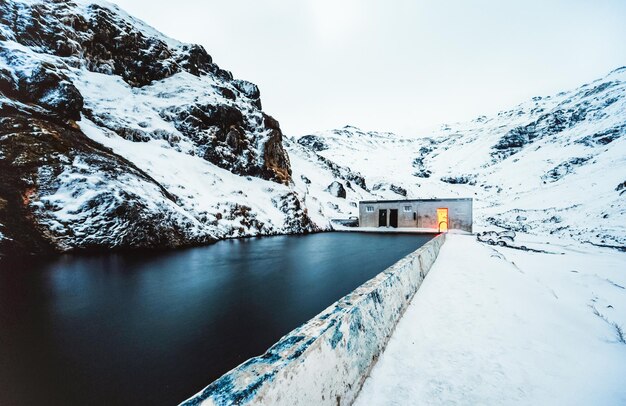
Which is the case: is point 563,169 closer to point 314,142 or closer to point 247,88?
point 247,88

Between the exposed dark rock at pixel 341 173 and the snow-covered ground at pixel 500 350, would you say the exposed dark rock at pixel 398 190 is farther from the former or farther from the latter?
the snow-covered ground at pixel 500 350

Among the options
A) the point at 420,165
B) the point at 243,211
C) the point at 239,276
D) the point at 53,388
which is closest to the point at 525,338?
the point at 53,388

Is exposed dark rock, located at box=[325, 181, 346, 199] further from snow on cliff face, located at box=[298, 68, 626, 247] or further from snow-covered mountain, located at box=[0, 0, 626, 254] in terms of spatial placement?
snow on cliff face, located at box=[298, 68, 626, 247]

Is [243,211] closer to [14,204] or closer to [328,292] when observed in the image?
[14,204]

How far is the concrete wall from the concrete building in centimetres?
3180

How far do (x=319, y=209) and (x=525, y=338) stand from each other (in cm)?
3655

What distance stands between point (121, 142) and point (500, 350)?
2833 centimetres

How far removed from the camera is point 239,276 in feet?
34.7

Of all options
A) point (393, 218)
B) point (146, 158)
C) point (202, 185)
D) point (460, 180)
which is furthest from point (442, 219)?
point (460, 180)

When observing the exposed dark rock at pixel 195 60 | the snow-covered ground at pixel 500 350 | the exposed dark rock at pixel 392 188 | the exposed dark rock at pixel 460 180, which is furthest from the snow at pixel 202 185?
the exposed dark rock at pixel 460 180

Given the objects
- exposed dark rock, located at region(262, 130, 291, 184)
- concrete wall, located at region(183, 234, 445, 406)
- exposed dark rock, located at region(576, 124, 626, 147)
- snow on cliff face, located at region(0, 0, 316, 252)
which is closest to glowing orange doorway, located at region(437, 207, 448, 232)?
snow on cliff face, located at region(0, 0, 316, 252)

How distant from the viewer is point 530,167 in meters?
75.3

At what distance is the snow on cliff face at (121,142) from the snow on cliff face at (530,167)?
29.5 metres

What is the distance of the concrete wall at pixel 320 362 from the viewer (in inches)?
56.1
